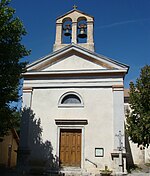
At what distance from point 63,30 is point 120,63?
15.3 ft

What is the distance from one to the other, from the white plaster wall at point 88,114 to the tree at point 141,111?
98.7 inches

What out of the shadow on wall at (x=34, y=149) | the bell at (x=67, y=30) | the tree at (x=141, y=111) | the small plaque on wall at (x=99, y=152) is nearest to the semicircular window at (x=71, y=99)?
the shadow on wall at (x=34, y=149)

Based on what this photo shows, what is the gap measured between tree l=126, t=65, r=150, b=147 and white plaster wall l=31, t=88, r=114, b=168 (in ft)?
8.23

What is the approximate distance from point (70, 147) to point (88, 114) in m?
2.16

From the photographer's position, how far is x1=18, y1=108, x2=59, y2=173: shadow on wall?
14467mm

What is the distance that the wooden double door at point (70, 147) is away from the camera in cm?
1447

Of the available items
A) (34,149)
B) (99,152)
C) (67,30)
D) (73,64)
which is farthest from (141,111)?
(67,30)

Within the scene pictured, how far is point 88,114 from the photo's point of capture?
48.9 feet

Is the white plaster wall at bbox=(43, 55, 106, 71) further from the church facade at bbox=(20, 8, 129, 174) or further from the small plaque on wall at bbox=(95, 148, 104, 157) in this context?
the small plaque on wall at bbox=(95, 148, 104, 157)

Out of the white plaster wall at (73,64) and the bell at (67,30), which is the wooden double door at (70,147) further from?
the bell at (67,30)

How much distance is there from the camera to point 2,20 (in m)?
10.3

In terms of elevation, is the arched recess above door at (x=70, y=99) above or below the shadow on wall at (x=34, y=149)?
above

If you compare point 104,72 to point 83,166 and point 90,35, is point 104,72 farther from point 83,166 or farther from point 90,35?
point 83,166

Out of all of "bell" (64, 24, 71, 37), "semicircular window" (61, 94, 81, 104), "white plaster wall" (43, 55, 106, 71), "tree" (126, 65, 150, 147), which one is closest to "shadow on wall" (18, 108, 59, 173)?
"semicircular window" (61, 94, 81, 104)
